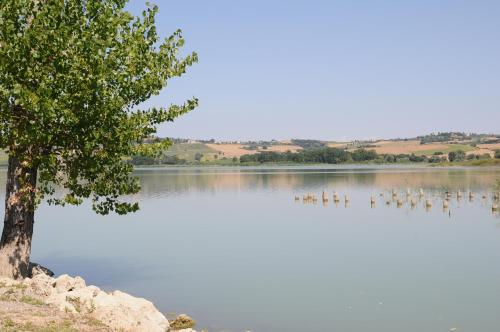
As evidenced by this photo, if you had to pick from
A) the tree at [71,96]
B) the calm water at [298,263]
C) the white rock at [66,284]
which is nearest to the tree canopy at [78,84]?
the tree at [71,96]

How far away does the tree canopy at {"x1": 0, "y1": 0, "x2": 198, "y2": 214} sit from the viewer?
21.9 m

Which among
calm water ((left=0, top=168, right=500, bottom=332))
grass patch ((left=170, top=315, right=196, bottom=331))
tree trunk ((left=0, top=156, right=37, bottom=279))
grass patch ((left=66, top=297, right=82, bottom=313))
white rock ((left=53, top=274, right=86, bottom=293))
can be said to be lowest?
calm water ((left=0, top=168, right=500, bottom=332))

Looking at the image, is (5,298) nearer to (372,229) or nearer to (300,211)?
(372,229)

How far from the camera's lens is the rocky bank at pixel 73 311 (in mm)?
17109

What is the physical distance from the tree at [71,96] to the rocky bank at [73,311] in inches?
210

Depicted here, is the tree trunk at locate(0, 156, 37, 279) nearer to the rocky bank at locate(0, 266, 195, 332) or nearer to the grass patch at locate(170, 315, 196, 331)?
the rocky bank at locate(0, 266, 195, 332)

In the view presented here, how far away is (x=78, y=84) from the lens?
73.2 ft

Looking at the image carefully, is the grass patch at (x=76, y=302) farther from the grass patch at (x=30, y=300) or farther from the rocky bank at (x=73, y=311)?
the grass patch at (x=30, y=300)

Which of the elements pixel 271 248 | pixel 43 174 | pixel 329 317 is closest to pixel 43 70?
pixel 43 174

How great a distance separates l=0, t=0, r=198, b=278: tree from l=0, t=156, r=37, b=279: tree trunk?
1.9 inches

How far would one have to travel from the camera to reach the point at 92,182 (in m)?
27.2

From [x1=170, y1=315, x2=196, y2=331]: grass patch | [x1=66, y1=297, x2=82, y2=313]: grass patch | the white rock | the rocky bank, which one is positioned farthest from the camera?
the white rock

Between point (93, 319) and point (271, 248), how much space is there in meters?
26.6

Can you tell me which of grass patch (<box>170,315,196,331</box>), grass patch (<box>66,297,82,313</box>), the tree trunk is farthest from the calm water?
the tree trunk
